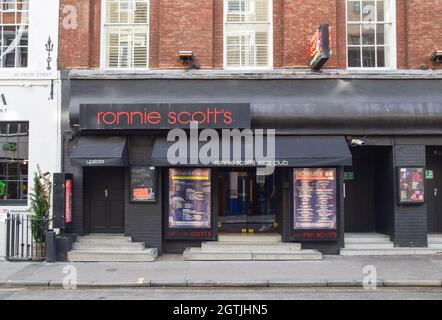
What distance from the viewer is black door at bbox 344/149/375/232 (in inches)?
594

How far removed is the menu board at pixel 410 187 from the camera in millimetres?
13766

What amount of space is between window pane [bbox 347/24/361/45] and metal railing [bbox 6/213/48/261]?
33.8ft

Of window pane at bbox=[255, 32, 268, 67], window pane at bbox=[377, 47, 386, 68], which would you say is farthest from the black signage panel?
window pane at bbox=[377, 47, 386, 68]

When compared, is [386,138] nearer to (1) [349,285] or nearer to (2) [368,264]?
(2) [368,264]

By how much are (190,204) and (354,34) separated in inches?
281

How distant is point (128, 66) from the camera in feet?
48.6

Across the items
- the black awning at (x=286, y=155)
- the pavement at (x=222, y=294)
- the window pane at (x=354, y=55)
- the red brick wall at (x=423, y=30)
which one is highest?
the red brick wall at (x=423, y=30)

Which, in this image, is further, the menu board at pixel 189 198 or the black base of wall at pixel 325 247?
the menu board at pixel 189 198

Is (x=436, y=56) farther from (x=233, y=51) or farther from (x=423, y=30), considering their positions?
(x=233, y=51)

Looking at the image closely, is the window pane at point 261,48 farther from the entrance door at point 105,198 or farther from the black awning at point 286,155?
the entrance door at point 105,198

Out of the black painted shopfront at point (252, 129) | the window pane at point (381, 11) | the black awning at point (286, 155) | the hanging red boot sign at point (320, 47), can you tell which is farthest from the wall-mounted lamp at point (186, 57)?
the window pane at point (381, 11)

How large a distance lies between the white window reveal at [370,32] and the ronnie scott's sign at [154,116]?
13.3 feet

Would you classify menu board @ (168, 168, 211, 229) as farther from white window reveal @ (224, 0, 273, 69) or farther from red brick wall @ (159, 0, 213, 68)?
white window reveal @ (224, 0, 273, 69)

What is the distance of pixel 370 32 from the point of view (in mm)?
14977
